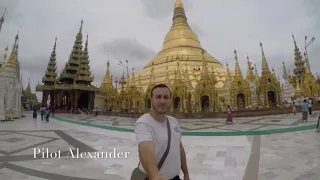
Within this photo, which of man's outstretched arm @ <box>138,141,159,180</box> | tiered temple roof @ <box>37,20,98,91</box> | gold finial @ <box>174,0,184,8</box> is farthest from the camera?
gold finial @ <box>174,0,184,8</box>

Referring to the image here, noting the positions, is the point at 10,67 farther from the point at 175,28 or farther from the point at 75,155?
the point at 175,28

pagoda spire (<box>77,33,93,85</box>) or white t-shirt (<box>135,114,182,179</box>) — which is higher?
pagoda spire (<box>77,33,93,85</box>)

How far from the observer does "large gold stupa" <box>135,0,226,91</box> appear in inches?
1371

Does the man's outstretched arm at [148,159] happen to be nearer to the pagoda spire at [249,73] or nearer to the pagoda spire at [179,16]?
the pagoda spire at [249,73]

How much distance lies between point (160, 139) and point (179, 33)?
4220 centimetres

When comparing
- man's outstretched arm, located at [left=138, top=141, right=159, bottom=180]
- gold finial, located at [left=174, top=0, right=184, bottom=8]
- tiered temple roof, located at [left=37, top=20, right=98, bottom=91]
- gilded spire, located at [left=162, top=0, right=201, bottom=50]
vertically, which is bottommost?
man's outstretched arm, located at [left=138, top=141, right=159, bottom=180]

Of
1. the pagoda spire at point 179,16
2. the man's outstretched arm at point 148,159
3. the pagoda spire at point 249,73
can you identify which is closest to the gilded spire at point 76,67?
the pagoda spire at point 179,16

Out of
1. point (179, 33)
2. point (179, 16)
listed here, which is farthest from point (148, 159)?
point (179, 16)

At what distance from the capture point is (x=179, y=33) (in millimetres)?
41875

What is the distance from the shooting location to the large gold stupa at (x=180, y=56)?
34.8 m

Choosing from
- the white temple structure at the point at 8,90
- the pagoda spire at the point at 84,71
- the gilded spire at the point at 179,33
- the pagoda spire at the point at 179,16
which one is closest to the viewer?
the white temple structure at the point at 8,90

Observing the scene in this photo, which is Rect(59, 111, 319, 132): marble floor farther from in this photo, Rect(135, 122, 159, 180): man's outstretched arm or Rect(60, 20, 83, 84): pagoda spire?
Rect(60, 20, 83, 84): pagoda spire

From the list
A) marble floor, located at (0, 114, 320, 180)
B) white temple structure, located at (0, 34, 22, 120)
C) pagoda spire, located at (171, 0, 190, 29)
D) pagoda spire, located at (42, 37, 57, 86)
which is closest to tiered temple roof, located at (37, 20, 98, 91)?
pagoda spire, located at (42, 37, 57, 86)

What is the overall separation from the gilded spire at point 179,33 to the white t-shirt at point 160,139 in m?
40.1
